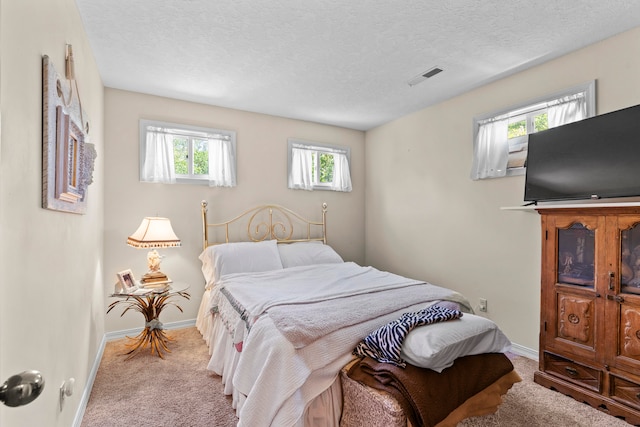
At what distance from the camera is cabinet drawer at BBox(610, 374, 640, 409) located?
192 cm

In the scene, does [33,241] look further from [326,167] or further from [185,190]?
[326,167]

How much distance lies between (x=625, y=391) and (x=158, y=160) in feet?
14.3

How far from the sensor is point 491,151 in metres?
3.12

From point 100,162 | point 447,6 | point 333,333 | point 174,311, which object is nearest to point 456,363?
point 333,333

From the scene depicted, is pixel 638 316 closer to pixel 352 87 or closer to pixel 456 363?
pixel 456 363

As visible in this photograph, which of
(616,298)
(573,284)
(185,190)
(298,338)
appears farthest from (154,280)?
(616,298)

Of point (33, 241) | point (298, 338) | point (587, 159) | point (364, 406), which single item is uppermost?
point (587, 159)

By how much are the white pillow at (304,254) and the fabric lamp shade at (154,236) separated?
1220 mm

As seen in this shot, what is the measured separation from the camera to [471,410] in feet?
5.72

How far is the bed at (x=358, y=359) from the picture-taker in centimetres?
157

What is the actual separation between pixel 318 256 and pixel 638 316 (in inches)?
109

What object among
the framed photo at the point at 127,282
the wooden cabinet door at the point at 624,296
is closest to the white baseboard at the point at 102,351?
the framed photo at the point at 127,282

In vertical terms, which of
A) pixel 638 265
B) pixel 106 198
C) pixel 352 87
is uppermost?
pixel 352 87

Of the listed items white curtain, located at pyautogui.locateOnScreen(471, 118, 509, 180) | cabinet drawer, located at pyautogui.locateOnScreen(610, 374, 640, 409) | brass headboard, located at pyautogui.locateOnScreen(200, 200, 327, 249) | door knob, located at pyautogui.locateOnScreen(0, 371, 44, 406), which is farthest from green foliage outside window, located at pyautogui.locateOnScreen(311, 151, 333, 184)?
door knob, located at pyautogui.locateOnScreen(0, 371, 44, 406)
